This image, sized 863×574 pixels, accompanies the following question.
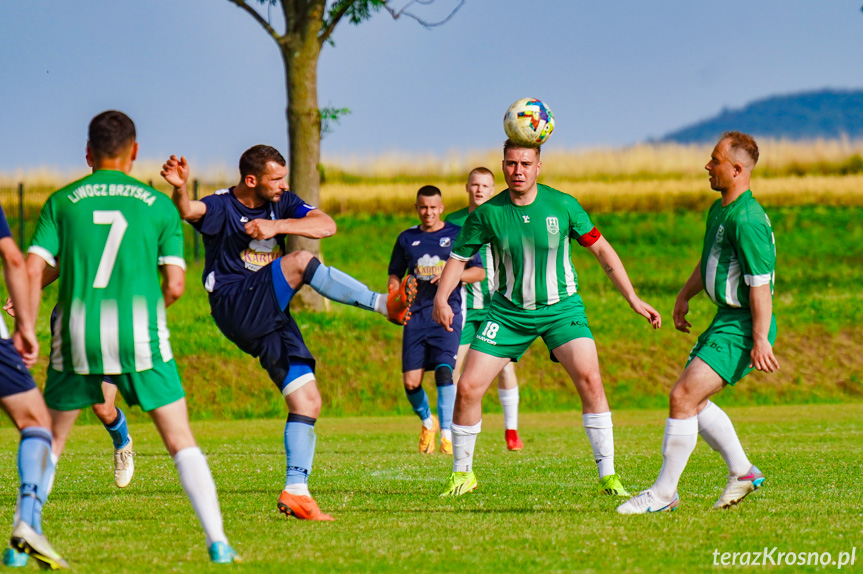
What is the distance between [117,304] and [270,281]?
1.90 m

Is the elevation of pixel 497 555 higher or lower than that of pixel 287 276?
lower

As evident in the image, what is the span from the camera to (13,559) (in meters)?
5.17

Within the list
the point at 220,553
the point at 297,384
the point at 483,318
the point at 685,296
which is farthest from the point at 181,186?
the point at 483,318

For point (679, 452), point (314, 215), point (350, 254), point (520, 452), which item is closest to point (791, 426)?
point (520, 452)

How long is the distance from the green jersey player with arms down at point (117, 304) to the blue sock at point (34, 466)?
0.19 meters

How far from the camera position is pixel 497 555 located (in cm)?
544

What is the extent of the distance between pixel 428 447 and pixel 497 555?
20.8 ft

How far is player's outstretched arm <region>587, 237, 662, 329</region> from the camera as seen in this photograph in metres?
7.46

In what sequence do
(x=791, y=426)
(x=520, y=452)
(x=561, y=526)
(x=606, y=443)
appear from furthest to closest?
(x=791, y=426), (x=520, y=452), (x=606, y=443), (x=561, y=526)

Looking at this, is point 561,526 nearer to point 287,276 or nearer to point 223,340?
point 287,276

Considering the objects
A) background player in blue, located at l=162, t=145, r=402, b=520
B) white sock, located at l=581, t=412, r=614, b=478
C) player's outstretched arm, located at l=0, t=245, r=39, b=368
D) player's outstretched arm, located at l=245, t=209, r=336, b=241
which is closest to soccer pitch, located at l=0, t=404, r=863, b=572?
white sock, located at l=581, t=412, r=614, b=478

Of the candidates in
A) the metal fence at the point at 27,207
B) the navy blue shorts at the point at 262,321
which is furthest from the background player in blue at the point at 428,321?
the metal fence at the point at 27,207

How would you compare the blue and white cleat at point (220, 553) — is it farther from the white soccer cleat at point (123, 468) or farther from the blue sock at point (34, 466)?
the white soccer cleat at point (123, 468)

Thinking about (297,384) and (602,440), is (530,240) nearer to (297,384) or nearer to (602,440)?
(602,440)
